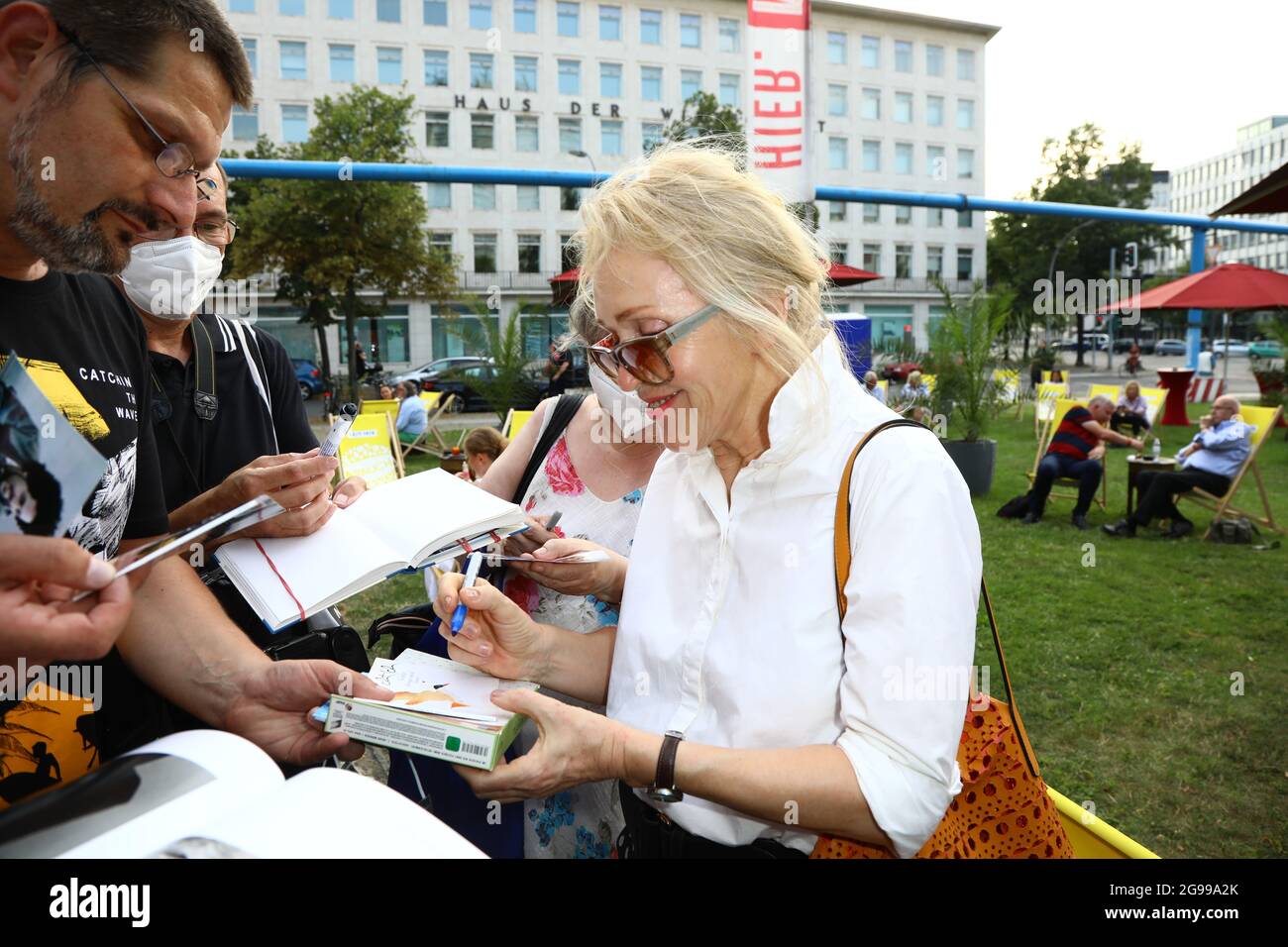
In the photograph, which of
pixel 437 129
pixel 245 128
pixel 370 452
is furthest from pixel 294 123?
pixel 370 452

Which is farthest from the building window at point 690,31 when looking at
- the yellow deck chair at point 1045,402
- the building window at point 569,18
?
the yellow deck chair at point 1045,402

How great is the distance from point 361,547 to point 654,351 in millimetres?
738

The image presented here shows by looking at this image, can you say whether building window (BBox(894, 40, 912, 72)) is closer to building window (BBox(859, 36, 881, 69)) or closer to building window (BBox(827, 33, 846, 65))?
building window (BBox(859, 36, 881, 69))

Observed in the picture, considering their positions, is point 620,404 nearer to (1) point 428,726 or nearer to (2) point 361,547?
(2) point 361,547

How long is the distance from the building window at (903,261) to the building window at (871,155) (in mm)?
5019

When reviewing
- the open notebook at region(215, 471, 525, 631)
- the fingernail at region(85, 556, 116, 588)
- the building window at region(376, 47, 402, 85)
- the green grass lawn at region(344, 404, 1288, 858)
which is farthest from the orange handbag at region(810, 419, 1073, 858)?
the building window at region(376, 47, 402, 85)

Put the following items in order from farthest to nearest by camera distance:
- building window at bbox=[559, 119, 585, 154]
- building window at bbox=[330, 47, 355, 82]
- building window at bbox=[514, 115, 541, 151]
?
building window at bbox=[559, 119, 585, 154]
building window at bbox=[514, 115, 541, 151]
building window at bbox=[330, 47, 355, 82]

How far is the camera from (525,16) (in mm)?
44688

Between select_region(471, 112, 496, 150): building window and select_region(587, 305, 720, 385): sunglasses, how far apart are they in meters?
46.2

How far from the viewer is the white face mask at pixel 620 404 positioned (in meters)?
2.20

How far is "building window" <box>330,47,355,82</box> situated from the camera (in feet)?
137

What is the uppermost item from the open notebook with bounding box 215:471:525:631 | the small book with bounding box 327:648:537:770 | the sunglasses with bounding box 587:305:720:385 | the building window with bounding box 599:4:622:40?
the building window with bounding box 599:4:622:40

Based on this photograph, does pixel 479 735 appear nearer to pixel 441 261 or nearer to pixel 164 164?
pixel 164 164

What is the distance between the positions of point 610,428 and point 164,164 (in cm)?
136
